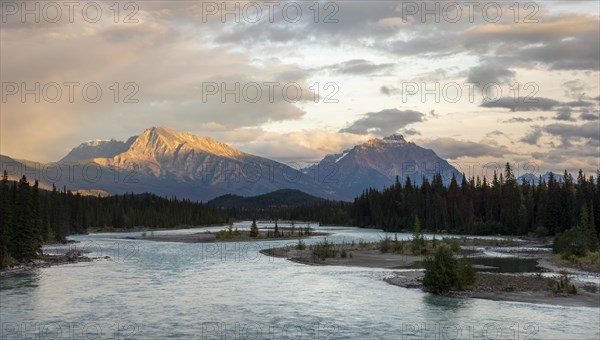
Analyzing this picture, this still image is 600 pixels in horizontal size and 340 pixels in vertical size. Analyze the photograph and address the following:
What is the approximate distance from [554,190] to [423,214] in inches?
2128

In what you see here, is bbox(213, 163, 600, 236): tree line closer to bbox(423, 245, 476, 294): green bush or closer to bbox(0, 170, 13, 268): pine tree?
bbox(423, 245, 476, 294): green bush

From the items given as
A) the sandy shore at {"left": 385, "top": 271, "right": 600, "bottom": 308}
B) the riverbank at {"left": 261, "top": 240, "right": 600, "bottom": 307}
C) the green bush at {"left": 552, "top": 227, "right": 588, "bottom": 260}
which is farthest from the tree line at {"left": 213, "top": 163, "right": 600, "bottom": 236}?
the sandy shore at {"left": 385, "top": 271, "right": 600, "bottom": 308}

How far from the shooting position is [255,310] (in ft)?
138

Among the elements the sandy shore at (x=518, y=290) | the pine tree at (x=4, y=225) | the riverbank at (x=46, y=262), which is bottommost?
the sandy shore at (x=518, y=290)

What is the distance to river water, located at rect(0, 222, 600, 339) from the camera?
115 ft

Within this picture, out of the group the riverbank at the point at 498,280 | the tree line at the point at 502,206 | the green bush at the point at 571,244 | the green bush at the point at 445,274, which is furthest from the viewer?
the tree line at the point at 502,206

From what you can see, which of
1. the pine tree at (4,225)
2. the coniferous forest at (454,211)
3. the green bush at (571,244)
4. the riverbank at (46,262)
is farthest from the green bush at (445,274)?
the pine tree at (4,225)

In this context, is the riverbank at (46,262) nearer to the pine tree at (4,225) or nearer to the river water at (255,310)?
the pine tree at (4,225)

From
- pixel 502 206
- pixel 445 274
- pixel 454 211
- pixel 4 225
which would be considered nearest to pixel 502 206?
pixel 502 206

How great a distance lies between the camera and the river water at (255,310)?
35094 millimetres

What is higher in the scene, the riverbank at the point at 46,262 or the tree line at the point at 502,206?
the tree line at the point at 502,206

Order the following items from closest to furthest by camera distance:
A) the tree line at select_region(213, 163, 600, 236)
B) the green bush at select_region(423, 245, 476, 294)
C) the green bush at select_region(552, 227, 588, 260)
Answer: the green bush at select_region(423, 245, 476, 294)
the green bush at select_region(552, 227, 588, 260)
the tree line at select_region(213, 163, 600, 236)

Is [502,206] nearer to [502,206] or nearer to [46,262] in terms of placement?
[502,206]

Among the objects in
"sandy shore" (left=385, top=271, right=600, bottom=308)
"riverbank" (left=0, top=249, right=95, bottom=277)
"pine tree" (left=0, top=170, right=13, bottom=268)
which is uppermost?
"pine tree" (left=0, top=170, right=13, bottom=268)
